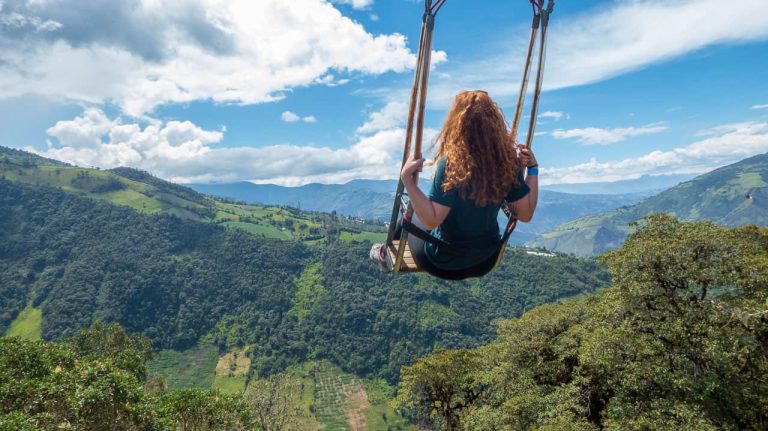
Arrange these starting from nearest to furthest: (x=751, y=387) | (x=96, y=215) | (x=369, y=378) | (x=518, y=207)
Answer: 1. (x=518, y=207)
2. (x=751, y=387)
3. (x=369, y=378)
4. (x=96, y=215)

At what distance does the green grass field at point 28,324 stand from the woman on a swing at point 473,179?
492ft

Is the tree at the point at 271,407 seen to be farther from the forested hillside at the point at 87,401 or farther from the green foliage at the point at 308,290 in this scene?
the green foliage at the point at 308,290

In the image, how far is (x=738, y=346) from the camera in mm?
13180

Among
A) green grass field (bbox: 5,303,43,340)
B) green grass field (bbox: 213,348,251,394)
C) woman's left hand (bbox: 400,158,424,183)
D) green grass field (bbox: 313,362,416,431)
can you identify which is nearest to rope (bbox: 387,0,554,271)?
woman's left hand (bbox: 400,158,424,183)

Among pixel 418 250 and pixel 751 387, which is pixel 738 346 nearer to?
pixel 751 387

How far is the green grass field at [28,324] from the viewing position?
4596 inches

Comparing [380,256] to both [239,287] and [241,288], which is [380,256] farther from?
[239,287]

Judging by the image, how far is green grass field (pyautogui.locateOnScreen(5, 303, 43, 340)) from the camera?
11675 centimetres

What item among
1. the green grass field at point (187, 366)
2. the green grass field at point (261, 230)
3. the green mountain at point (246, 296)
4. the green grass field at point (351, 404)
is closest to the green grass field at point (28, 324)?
the green mountain at point (246, 296)

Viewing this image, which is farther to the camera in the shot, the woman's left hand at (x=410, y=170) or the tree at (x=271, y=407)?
the tree at (x=271, y=407)

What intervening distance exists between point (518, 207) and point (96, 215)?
719ft

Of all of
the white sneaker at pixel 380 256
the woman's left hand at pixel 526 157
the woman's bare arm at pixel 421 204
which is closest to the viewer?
the woman's bare arm at pixel 421 204

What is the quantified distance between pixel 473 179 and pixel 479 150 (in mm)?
223

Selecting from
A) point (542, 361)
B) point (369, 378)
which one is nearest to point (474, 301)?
point (369, 378)
